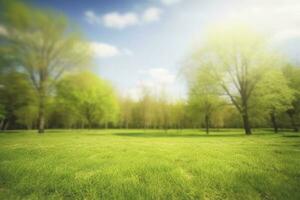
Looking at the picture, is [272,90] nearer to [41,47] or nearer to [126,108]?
[41,47]

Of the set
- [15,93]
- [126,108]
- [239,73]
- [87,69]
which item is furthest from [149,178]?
[126,108]

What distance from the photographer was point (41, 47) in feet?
72.5

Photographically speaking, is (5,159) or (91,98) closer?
(5,159)

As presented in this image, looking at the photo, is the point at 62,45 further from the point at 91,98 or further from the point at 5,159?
the point at 5,159

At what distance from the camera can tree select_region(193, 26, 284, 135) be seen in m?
23.4

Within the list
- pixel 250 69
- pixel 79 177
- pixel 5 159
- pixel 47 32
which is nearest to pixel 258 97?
pixel 250 69

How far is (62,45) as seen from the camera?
2355 cm

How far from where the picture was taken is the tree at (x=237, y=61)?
23391mm

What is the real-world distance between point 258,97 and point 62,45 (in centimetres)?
2635

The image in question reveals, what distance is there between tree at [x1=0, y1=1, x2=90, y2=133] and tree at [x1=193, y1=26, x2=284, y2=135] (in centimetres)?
1689

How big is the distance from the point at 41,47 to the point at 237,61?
1000 inches

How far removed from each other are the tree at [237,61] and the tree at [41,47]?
1689cm

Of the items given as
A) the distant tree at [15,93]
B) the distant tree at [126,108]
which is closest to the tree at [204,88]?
the distant tree at [15,93]

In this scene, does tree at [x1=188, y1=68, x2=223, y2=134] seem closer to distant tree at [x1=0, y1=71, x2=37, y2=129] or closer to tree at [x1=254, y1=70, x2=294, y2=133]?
tree at [x1=254, y1=70, x2=294, y2=133]
